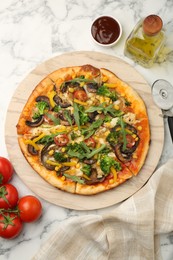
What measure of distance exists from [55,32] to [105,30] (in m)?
0.40

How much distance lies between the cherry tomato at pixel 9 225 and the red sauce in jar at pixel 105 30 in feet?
4.84

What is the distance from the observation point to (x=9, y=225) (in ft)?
12.3

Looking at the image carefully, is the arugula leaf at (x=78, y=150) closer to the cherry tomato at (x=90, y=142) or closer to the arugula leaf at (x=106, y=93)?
the cherry tomato at (x=90, y=142)

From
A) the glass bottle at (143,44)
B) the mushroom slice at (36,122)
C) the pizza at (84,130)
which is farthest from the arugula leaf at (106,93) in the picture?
the mushroom slice at (36,122)

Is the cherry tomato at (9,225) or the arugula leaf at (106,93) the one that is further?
the arugula leaf at (106,93)

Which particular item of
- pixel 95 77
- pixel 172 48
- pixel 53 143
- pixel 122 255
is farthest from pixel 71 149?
pixel 172 48

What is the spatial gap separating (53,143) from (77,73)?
555mm

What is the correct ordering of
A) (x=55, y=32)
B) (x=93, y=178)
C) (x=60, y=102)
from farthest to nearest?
1. (x=55, y=32)
2. (x=60, y=102)
3. (x=93, y=178)

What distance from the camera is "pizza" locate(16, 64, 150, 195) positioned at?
3.87m

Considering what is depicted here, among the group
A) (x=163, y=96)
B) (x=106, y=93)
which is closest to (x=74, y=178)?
(x=106, y=93)

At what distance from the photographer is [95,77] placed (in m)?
3.99

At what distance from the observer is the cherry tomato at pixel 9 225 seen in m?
3.73

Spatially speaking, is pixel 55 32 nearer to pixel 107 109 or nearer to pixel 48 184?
pixel 107 109

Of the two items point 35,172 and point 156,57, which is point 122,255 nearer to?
point 35,172
